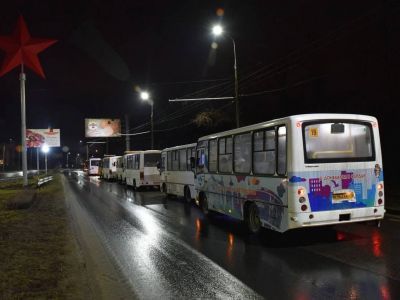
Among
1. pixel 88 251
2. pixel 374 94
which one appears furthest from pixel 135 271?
pixel 374 94

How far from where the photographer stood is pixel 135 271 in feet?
25.7

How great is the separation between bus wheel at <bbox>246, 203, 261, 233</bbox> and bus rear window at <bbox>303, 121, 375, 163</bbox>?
2.33 m

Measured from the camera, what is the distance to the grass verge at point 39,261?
6.39 metres

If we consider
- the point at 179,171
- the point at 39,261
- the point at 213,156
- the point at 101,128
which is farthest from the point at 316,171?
the point at 101,128

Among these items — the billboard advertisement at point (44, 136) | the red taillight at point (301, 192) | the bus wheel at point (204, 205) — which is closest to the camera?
the red taillight at point (301, 192)

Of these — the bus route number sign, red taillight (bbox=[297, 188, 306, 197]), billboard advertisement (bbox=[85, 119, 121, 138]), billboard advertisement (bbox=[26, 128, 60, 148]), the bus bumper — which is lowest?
the bus bumper

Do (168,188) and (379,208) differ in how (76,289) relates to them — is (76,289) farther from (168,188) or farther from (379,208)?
(168,188)

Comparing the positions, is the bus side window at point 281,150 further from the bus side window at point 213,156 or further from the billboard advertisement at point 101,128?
the billboard advertisement at point 101,128

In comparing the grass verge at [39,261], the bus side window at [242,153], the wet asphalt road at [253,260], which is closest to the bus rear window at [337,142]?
the wet asphalt road at [253,260]

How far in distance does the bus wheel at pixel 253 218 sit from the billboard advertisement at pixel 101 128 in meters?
60.4

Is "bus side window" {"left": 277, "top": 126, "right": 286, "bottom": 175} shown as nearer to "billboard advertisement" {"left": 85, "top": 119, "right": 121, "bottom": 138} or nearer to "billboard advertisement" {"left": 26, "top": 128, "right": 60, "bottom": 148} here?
"billboard advertisement" {"left": 26, "top": 128, "right": 60, "bottom": 148}

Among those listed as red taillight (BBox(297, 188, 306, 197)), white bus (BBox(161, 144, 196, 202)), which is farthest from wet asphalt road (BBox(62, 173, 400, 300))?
white bus (BBox(161, 144, 196, 202))

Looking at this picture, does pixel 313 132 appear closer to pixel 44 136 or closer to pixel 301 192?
pixel 301 192

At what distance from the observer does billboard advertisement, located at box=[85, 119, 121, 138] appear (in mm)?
70250
